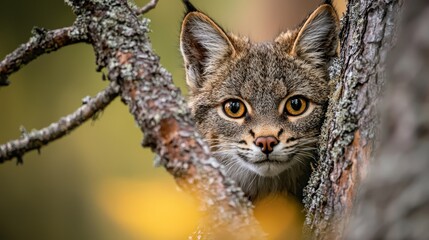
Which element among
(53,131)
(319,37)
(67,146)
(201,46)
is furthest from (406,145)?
(67,146)

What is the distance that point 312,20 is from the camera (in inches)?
167

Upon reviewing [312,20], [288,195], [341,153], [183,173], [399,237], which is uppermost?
[312,20]

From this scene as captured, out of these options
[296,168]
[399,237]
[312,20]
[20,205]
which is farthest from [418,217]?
[20,205]

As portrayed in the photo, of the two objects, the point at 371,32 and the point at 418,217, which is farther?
the point at 371,32

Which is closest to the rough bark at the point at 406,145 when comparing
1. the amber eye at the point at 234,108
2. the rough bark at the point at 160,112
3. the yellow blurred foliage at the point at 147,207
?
the rough bark at the point at 160,112

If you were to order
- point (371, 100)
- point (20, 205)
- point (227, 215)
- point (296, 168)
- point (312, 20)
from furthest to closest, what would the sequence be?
point (20, 205)
point (312, 20)
point (296, 168)
point (371, 100)
point (227, 215)

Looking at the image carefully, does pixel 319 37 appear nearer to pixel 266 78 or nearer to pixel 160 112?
pixel 266 78

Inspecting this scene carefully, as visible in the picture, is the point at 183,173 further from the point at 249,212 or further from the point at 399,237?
the point at 399,237

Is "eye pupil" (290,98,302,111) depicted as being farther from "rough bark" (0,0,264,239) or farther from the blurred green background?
the blurred green background

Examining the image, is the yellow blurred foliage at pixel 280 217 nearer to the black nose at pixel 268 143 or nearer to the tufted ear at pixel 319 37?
the black nose at pixel 268 143

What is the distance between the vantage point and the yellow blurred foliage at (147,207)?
628 cm

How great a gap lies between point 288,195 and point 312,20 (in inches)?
45.2

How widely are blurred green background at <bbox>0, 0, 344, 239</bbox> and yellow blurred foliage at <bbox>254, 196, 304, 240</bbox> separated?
4.00 metres

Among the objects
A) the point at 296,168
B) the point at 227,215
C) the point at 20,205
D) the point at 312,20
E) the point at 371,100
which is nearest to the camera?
the point at 227,215
